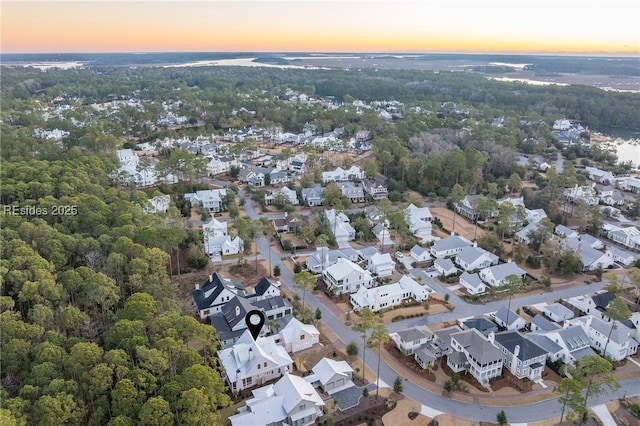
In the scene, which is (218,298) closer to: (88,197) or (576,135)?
(88,197)

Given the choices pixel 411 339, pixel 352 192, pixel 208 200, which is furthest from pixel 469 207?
pixel 208 200

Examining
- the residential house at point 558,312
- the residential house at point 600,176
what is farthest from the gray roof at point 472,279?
the residential house at point 600,176

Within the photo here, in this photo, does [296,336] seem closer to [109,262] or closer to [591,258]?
[109,262]

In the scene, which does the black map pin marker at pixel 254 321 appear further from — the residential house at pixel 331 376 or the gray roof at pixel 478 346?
the gray roof at pixel 478 346

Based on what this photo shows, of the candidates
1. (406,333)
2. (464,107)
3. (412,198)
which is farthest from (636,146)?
(406,333)

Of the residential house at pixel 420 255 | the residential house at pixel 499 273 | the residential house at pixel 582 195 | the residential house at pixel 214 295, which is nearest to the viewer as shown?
the residential house at pixel 214 295

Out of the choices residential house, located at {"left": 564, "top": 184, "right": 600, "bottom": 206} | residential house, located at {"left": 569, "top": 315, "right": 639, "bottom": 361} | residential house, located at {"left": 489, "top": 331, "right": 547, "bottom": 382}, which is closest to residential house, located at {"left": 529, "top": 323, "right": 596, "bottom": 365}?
residential house, located at {"left": 569, "top": 315, "right": 639, "bottom": 361}
